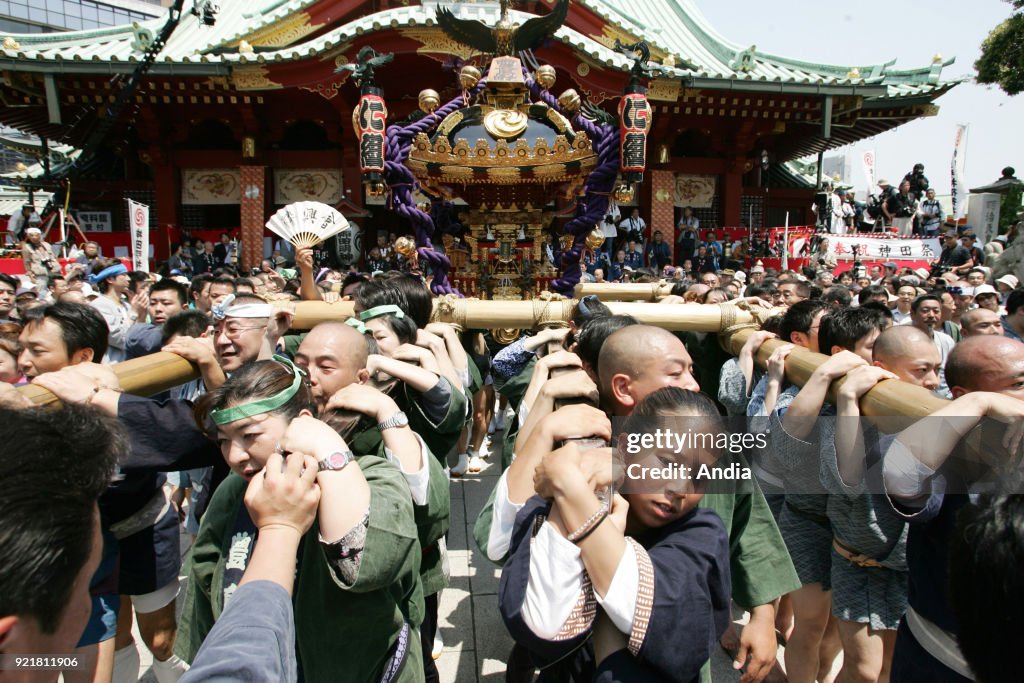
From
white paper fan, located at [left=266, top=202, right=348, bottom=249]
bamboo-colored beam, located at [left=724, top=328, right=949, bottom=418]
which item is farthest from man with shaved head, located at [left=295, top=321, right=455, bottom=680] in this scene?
white paper fan, located at [left=266, top=202, right=348, bottom=249]

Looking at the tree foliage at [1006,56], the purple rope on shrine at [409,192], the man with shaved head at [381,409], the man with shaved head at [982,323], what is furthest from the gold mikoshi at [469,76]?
the tree foliage at [1006,56]

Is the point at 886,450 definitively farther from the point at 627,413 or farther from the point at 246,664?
the point at 246,664

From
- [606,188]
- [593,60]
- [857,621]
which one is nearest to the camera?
[857,621]

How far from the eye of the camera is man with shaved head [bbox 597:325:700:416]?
1618 mm

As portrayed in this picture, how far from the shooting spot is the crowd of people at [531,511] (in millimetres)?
1023

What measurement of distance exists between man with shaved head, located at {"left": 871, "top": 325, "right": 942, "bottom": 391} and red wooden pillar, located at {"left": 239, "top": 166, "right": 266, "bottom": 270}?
1257cm

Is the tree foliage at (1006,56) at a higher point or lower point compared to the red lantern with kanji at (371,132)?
higher

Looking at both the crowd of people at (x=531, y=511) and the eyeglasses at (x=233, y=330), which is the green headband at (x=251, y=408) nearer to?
the crowd of people at (x=531, y=511)

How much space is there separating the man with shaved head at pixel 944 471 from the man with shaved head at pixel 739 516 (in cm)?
36

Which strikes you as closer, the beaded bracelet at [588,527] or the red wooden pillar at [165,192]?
the beaded bracelet at [588,527]

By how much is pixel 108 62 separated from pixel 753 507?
1292cm

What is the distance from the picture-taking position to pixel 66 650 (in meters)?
1.05

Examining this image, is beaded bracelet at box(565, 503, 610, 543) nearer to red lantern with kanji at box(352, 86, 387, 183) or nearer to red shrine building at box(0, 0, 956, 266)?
red lantern with kanji at box(352, 86, 387, 183)

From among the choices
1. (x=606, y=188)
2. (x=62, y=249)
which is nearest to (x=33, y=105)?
(x=62, y=249)
